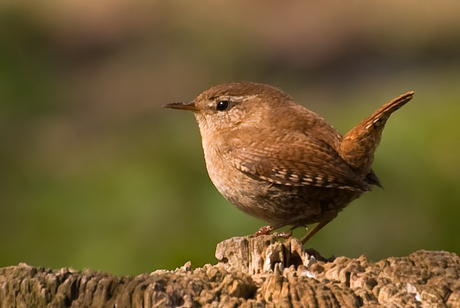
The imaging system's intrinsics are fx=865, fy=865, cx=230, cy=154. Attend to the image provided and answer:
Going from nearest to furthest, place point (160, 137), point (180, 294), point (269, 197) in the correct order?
point (180, 294), point (269, 197), point (160, 137)

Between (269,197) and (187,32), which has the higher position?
(187,32)

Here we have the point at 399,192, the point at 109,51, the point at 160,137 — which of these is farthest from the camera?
the point at 109,51

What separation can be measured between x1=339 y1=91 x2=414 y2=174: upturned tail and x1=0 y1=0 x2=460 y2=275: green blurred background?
1.47m

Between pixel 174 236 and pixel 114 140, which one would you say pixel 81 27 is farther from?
pixel 174 236

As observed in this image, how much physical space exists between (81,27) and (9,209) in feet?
30.9

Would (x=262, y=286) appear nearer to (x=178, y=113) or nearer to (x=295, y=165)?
(x=295, y=165)

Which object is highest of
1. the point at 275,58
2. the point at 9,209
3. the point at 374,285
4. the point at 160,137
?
the point at 275,58

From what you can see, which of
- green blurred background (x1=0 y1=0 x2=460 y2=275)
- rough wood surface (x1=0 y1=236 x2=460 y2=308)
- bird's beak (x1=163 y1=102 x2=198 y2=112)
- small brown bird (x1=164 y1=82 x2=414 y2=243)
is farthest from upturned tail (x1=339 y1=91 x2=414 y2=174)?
green blurred background (x1=0 y1=0 x2=460 y2=275)

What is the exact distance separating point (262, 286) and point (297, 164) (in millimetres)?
1469

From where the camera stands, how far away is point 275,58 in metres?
13.9

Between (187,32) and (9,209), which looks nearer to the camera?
(9,209)

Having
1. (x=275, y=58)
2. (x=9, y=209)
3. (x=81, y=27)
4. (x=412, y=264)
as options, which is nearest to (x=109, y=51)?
(x=81, y=27)

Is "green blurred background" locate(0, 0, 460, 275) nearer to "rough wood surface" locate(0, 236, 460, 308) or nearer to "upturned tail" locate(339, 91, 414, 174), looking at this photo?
"upturned tail" locate(339, 91, 414, 174)

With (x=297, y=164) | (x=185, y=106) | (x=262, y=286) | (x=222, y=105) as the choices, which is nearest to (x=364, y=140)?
(x=297, y=164)
